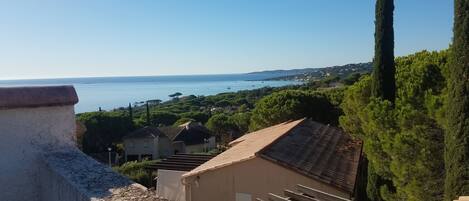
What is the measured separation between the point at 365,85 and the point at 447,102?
6643 millimetres

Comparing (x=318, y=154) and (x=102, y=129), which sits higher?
(x=318, y=154)

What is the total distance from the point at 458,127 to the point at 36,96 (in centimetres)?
751

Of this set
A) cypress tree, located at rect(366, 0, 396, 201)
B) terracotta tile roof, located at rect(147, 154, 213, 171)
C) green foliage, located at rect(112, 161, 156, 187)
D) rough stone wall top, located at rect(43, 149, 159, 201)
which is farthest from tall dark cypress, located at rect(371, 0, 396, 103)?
green foliage, located at rect(112, 161, 156, 187)

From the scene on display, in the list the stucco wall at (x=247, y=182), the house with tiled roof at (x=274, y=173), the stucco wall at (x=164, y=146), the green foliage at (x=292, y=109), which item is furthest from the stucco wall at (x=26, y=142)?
the stucco wall at (x=164, y=146)

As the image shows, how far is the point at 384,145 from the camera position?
10508 millimetres

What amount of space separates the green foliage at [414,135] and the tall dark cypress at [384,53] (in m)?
1.98

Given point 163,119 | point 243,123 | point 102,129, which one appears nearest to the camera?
point 243,123

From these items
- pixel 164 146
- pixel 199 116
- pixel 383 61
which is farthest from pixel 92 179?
pixel 199 116

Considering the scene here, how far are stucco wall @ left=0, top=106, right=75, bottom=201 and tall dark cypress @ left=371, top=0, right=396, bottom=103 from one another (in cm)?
1153

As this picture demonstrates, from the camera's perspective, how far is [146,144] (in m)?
45.9

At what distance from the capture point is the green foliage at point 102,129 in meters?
45.7

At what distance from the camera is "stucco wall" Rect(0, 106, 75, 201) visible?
150 inches

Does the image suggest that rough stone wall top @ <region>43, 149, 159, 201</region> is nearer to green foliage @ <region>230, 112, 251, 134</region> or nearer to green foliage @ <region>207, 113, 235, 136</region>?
green foliage @ <region>230, 112, 251, 134</region>

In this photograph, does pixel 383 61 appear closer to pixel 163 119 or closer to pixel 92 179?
pixel 92 179
